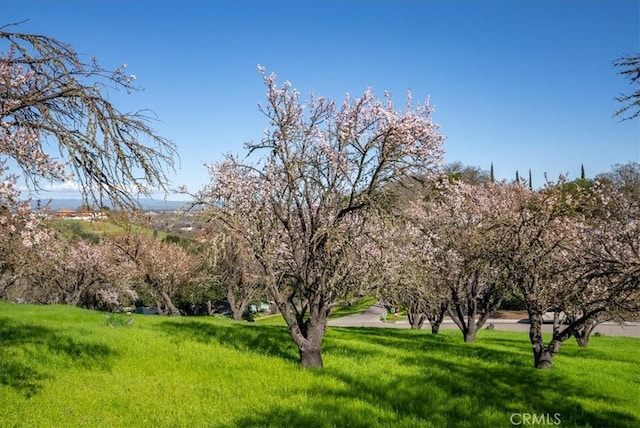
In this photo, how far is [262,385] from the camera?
9.76m

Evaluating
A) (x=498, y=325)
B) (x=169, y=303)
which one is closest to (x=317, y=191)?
(x=169, y=303)

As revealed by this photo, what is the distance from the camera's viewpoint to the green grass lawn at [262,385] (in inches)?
312

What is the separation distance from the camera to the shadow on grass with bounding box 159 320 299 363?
43.5 feet

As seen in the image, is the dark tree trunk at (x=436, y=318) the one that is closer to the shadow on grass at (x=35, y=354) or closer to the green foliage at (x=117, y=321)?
the green foliage at (x=117, y=321)

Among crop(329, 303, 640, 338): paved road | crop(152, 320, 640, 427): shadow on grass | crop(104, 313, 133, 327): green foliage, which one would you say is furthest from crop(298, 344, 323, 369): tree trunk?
crop(329, 303, 640, 338): paved road

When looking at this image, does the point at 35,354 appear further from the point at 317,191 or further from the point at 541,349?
the point at 541,349

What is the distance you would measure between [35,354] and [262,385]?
17.6 feet

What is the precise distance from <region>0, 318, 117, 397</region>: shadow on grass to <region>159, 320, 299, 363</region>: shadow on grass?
340 cm

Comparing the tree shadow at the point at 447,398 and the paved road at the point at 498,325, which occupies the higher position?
the tree shadow at the point at 447,398

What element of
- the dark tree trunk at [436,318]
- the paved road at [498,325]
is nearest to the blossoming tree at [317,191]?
the dark tree trunk at [436,318]

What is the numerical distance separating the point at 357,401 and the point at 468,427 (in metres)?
2.03

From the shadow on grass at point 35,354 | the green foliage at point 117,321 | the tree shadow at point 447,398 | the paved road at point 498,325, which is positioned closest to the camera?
the tree shadow at point 447,398

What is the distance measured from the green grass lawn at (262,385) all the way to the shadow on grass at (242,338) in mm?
65

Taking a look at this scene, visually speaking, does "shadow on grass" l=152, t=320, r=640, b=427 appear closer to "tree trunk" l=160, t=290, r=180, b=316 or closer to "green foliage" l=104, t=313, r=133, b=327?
"green foliage" l=104, t=313, r=133, b=327
